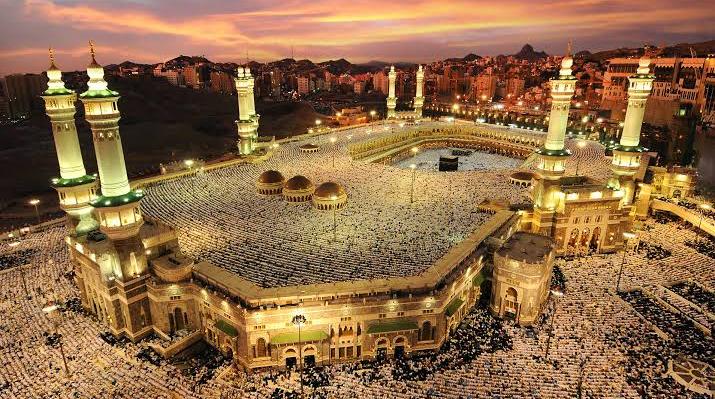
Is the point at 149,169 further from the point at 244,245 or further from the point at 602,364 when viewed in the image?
the point at 602,364

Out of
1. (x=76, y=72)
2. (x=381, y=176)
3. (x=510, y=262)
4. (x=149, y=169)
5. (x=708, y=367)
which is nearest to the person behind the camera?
(x=708, y=367)

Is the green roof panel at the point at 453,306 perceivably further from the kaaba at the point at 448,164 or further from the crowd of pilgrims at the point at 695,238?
the kaaba at the point at 448,164

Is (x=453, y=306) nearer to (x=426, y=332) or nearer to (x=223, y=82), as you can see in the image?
(x=426, y=332)

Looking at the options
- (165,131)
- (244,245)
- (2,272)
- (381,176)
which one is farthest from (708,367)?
(165,131)

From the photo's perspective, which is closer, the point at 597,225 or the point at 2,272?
the point at 2,272

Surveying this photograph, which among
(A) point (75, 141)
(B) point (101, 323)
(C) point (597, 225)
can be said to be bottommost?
(B) point (101, 323)

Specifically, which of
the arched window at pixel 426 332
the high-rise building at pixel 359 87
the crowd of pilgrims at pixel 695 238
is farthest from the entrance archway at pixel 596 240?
the high-rise building at pixel 359 87

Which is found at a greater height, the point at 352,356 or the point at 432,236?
the point at 432,236
